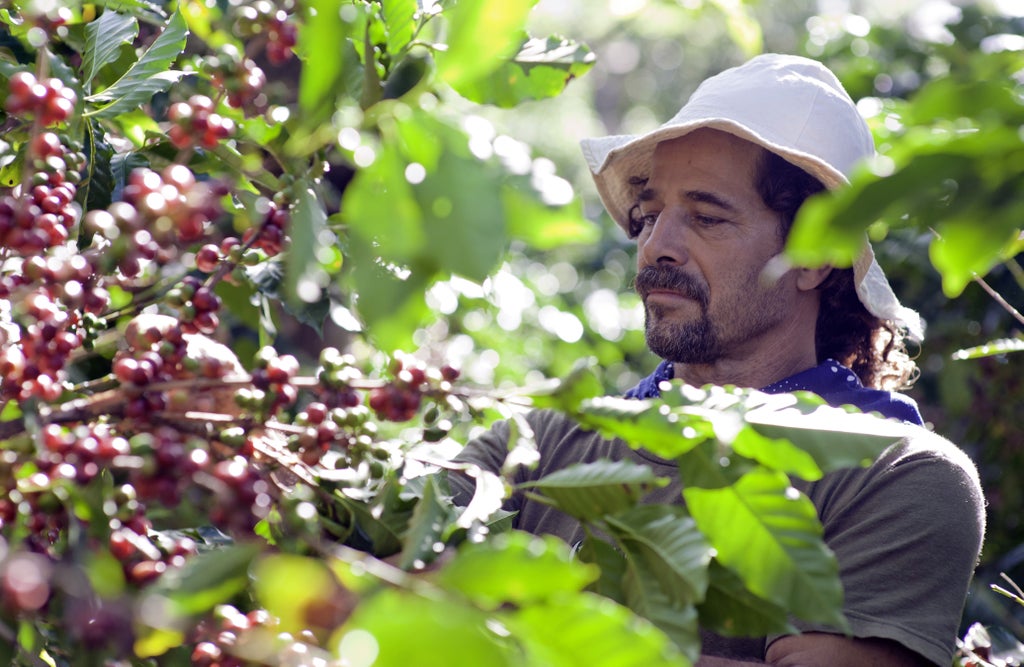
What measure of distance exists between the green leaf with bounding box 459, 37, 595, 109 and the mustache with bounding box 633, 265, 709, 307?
0.99m

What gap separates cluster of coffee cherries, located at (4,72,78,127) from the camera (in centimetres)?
89

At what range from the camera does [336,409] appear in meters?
0.95

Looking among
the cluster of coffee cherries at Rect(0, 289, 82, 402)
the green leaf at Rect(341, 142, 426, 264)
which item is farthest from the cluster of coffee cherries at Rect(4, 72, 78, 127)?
the green leaf at Rect(341, 142, 426, 264)

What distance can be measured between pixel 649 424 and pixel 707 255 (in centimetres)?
142

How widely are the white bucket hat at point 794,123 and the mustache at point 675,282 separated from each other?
0.88ft

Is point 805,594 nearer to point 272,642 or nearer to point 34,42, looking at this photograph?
point 272,642

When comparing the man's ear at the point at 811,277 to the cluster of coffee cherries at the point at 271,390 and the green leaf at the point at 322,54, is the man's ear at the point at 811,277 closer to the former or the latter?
the cluster of coffee cherries at the point at 271,390

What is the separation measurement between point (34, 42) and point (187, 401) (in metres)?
0.37

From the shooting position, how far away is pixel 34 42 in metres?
0.98

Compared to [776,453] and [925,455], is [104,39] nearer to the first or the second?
[776,453]

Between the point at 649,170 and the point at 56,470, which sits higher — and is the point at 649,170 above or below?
below

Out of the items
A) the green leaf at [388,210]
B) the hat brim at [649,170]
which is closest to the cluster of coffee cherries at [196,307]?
the green leaf at [388,210]

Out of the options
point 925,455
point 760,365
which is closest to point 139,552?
point 925,455

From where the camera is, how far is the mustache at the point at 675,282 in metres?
2.21
